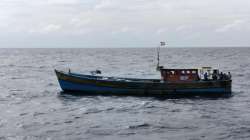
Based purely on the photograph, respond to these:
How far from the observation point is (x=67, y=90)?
47.6m

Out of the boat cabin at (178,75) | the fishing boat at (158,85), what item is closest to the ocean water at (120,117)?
the fishing boat at (158,85)

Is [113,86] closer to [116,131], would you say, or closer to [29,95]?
[29,95]

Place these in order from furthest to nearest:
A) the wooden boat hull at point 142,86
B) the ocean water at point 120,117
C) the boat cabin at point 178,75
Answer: the boat cabin at point 178,75 → the wooden boat hull at point 142,86 → the ocean water at point 120,117

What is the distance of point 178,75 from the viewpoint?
4700 cm

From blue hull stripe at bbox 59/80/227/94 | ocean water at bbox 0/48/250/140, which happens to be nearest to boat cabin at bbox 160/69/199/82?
blue hull stripe at bbox 59/80/227/94

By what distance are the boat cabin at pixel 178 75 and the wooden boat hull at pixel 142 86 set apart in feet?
3.79

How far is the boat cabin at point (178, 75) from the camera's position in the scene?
4688 cm

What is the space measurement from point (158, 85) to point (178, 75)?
3014 millimetres

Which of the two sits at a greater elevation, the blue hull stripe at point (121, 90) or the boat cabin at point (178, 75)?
the boat cabin at point (178, 75)

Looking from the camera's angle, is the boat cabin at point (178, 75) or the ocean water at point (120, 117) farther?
the boat cabin at point (178, 75)

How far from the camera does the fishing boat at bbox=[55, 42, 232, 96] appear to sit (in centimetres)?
4578

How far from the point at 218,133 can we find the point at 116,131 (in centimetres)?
734

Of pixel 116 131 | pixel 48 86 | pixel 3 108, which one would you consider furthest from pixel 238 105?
pixel 48 86

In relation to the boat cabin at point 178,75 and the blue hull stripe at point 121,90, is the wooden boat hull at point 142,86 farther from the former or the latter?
the boat cabin at point 178,75
